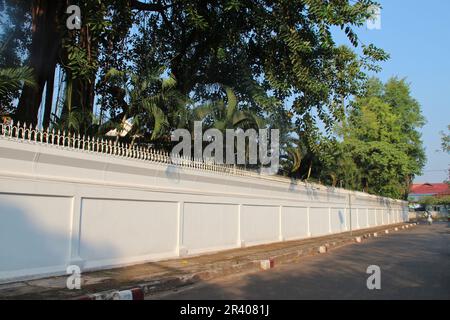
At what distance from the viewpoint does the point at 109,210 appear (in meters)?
8.98

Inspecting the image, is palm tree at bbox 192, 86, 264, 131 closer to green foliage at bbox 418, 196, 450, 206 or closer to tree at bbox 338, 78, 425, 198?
tree at bbox 338, 78, 425, 198

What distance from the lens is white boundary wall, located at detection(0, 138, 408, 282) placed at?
729cm

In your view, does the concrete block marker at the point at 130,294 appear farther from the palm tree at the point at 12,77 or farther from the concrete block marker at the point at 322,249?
the concrete block marker at the point at 322,249

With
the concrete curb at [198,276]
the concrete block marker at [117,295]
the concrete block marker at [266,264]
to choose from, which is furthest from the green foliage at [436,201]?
the concrete block marker at [117,295]

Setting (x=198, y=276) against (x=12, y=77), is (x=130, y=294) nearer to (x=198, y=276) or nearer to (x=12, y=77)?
(x=198, y=276)

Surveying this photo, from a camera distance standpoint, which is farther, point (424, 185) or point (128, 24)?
point (424, 185)

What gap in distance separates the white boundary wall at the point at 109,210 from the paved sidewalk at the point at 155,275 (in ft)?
1.07

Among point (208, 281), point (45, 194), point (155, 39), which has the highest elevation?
point (155, 39)

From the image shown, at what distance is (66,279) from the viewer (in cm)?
760

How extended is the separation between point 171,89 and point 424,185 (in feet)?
322

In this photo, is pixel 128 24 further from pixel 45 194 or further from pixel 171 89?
pixel 45 194

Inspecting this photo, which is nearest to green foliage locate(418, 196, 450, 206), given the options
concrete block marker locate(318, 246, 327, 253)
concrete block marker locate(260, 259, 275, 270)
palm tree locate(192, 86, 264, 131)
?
concrete block marker locate(318, 246, 327, 253)

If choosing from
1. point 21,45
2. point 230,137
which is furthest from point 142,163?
point 21,45

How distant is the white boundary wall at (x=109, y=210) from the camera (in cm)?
729
